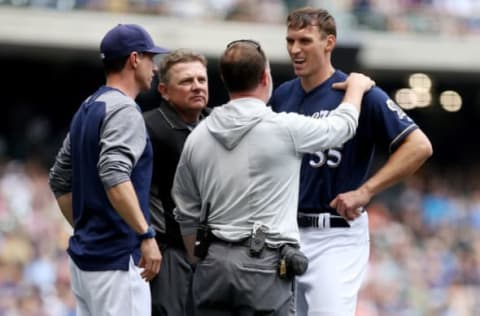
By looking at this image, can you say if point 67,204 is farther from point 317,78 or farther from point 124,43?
point 317,78

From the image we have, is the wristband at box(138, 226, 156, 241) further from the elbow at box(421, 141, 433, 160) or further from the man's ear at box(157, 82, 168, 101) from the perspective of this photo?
the elbow at box(421, 141, 433, 160)

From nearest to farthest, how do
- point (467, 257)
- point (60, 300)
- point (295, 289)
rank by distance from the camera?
point (295, 289)
point (60, 300)
point (467, 257)

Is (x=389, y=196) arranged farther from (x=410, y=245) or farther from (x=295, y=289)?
(x=295, y=289)

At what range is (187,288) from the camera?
251 inches

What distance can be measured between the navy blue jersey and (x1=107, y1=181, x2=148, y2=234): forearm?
Answer: 1.01m

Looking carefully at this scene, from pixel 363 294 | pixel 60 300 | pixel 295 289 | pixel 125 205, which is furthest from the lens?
pixel 363 294

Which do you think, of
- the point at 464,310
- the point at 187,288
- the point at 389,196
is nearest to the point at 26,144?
the point at 389,196

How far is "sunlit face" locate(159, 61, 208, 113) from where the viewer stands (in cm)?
636

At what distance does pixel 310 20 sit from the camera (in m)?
6.14

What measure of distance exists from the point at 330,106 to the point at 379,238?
32.9ft

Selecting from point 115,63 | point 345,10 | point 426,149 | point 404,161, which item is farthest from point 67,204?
point 345,10

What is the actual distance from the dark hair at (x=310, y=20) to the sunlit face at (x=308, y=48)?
2 cm

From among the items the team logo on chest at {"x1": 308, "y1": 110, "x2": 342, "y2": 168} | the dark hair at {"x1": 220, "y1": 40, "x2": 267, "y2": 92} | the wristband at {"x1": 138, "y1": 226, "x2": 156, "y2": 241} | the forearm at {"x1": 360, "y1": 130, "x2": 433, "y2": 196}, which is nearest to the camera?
the dark hair at {"x1": 220, "y1": 40, "x2": 267, "y2": 92}

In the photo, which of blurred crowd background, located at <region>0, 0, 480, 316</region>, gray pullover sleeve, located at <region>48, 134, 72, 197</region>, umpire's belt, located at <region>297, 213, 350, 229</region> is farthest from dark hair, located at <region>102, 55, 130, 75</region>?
blurred crowd background, located at <region>0, 0, 480, 316</region>
